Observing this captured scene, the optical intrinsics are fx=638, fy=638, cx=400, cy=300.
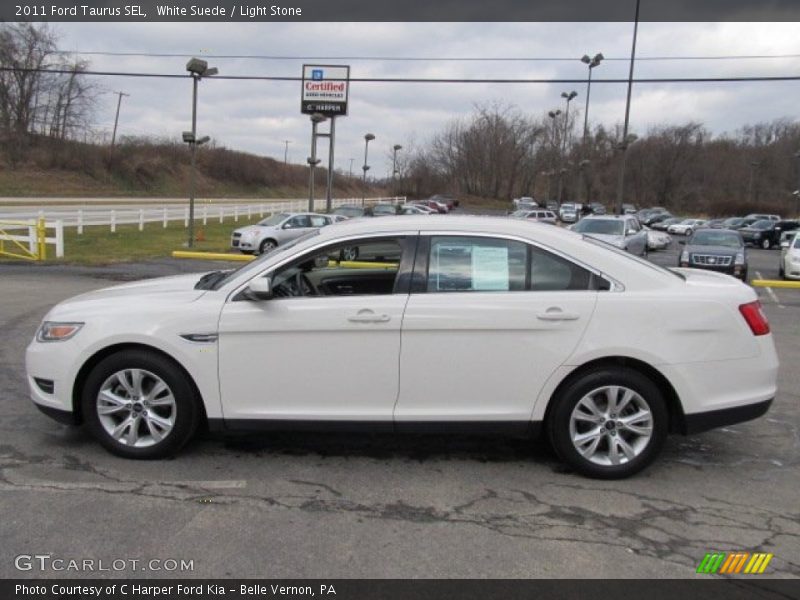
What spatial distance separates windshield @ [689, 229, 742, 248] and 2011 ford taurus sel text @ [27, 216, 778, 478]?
1594 centimetres

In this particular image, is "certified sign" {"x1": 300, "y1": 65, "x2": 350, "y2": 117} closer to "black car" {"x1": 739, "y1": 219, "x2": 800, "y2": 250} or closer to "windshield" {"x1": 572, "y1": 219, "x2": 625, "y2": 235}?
"windshield" {"x1": 572, "y1": 219, "x2": 625, "y2": 235}

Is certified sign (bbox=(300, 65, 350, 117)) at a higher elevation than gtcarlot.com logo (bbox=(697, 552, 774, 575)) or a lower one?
higher

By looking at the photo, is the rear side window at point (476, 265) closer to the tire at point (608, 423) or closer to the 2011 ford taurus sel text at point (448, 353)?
the 2011 ford taurus sel text at point (448, 353)

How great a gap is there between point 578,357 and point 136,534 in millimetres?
2698

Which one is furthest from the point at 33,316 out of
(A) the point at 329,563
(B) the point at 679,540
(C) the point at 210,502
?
(B) the point at 679,540

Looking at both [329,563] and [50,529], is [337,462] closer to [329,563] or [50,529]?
[329,563]

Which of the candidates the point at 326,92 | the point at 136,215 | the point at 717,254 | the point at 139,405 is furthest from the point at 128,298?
the point at 326,92

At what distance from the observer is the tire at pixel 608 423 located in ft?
13.1

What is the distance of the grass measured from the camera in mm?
18122

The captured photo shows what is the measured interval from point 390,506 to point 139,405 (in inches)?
70.3

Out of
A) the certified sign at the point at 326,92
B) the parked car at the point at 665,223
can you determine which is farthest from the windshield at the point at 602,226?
the parked car at the point at 665,223

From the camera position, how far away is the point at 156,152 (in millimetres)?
74312

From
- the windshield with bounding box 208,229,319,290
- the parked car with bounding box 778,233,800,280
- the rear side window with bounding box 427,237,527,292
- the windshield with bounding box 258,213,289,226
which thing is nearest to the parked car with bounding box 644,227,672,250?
the parked car with bounding box 778,233,800,280

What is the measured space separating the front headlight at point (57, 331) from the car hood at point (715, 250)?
17.0m
